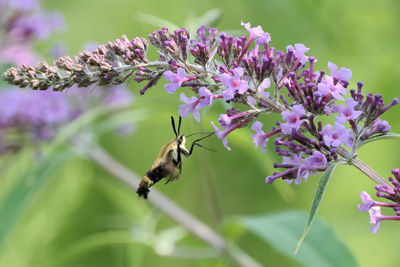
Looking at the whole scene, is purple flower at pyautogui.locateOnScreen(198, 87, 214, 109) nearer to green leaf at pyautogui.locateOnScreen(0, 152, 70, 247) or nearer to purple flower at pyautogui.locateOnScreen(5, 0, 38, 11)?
green leaf at pyautogui.locateOnScreen(0, 152, 70, 247)

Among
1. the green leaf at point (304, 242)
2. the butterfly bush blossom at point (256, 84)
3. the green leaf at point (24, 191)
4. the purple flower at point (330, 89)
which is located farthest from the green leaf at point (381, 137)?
the green leaf at point (24, 191)

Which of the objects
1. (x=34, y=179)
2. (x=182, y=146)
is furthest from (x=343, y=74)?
(x=34, y=179)

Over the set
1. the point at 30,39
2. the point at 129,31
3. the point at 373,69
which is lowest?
the point at 30,39

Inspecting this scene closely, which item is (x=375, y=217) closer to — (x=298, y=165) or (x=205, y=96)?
(x=298, y=165)

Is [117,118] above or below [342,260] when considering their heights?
above

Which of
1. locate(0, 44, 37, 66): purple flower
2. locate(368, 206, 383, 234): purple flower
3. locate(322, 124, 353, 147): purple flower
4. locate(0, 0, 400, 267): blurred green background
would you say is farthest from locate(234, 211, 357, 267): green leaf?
locate(0, 44, 37, 66): purple flower

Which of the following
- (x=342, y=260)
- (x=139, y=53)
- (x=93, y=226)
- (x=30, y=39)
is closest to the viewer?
(x=139, y=53)

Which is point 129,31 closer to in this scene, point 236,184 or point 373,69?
point 236,184

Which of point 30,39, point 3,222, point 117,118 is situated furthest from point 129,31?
point 3,222
